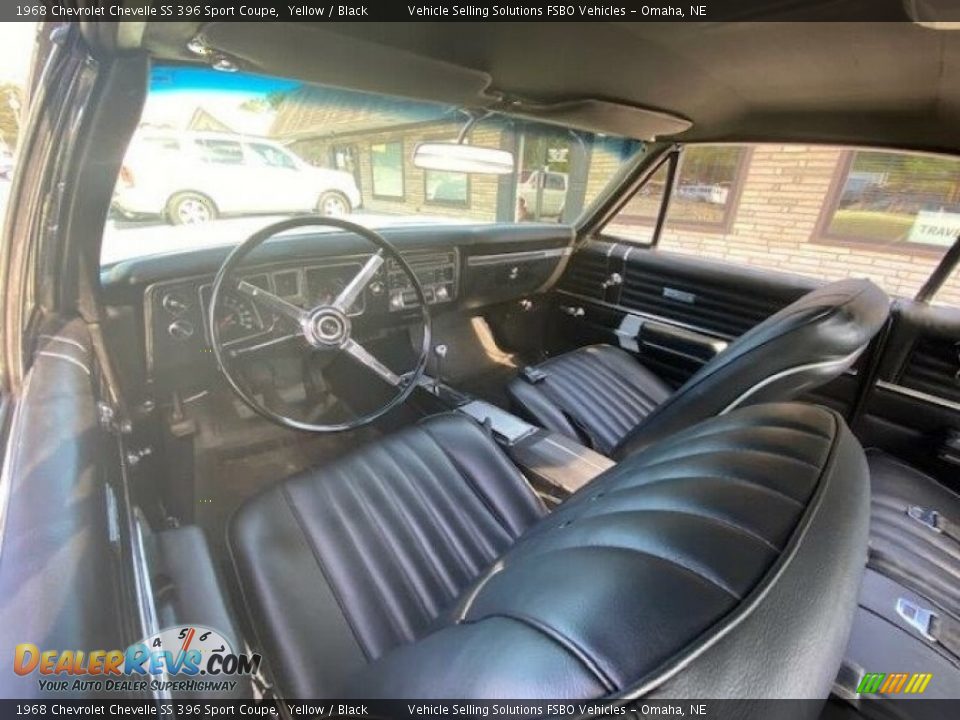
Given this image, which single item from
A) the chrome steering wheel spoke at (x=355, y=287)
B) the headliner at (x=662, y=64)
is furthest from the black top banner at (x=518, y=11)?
the chrome steering wheel spoke at (x=355, y=287)

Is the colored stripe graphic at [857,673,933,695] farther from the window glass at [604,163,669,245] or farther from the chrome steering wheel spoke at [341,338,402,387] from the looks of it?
the window glass at [604,163,669,245]

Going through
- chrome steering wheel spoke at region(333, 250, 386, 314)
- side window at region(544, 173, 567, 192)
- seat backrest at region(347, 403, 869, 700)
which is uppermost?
side window at region(544, 173, 567, 192)

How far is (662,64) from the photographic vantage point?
4.90ft

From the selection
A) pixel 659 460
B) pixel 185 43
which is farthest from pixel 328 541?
pixel 185 43

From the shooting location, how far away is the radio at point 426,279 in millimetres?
2275

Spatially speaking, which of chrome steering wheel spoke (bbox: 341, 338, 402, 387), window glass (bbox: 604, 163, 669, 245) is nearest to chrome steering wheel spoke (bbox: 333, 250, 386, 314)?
chrome steering wheel spoke (bbox: 341, 338, 402, 387)

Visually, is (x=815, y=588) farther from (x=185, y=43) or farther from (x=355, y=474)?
(x=185, y=43)

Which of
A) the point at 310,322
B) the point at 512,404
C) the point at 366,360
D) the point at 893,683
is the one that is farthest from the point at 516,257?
the point at 893,683

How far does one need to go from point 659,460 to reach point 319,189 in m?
2.12

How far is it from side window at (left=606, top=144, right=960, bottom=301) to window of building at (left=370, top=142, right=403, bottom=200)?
4.73 feet

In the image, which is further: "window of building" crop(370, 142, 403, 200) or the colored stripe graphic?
"window of building" crop(370, 142, 403, 200)

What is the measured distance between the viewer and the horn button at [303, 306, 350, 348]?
1689 mm

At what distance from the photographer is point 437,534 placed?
1276 mm

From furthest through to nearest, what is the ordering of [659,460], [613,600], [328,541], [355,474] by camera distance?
[355,474], [328,541], [659,460], [613,600]
